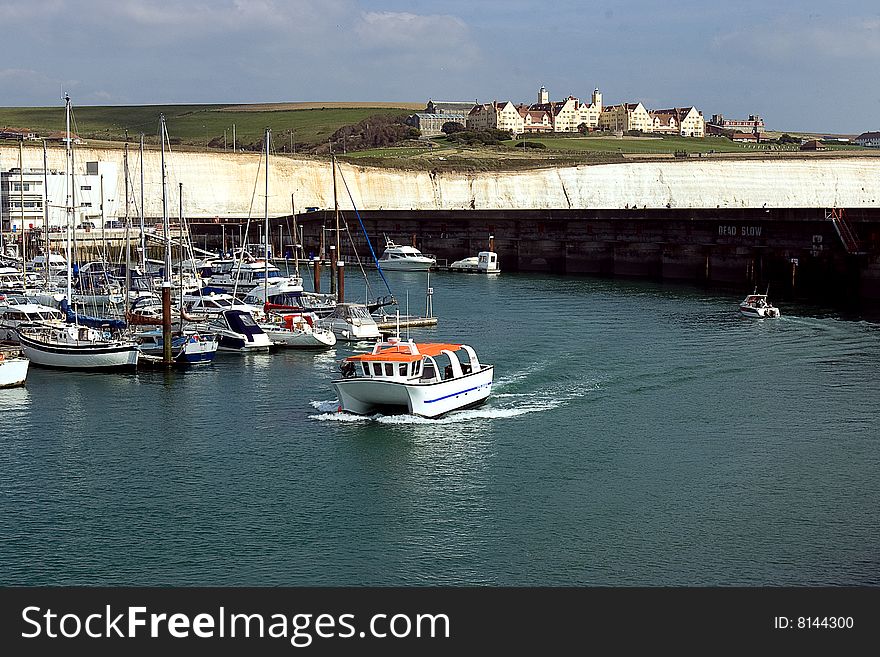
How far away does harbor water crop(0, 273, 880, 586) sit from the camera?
1185 inches

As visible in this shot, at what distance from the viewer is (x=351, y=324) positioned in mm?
65750

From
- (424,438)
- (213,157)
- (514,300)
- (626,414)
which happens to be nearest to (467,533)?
(424,438)

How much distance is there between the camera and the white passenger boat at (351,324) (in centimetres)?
6569

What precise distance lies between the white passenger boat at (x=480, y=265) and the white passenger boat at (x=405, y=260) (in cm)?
245

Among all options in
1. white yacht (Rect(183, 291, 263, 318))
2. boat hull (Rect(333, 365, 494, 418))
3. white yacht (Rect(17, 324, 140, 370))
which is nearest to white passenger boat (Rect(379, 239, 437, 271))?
white yacht (Rect(183, 291, 263, 318))

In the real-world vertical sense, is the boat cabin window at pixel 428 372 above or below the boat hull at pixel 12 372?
above

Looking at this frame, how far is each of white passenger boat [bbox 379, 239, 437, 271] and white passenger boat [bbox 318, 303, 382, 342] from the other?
51.0 meters

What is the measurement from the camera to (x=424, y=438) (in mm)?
42531

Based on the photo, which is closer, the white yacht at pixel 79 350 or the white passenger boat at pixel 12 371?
the white passenger boat at pixel 12 371

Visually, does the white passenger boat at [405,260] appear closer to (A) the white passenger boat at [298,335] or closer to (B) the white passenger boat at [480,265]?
(B) the white passenger boat at [480,265]

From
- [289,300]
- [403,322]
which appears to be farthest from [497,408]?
[289,300]

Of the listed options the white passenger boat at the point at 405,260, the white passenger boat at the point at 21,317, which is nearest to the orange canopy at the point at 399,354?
the white passenger boat at the point at 21,317

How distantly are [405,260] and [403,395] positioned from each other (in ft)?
246
